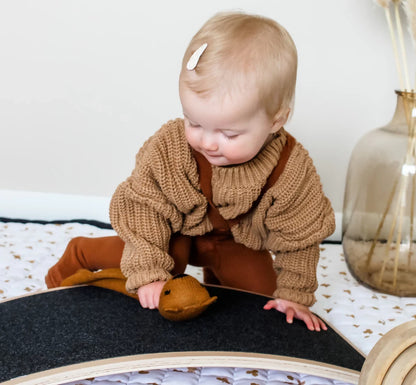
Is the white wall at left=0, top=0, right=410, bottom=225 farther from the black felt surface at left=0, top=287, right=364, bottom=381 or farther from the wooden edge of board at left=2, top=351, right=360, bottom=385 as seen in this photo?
the wooden edge of board at left=2, top=351, right=360, bottom=385

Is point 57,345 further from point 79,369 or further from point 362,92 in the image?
point 362,92

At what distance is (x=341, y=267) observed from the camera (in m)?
1.78

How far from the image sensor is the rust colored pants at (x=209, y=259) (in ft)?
4.40

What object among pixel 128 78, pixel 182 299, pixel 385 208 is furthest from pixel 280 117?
pixel 128 78

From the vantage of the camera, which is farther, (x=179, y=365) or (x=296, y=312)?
(x=296, y=312)

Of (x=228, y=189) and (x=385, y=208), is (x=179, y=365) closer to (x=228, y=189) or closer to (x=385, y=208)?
(x=228, y=189)

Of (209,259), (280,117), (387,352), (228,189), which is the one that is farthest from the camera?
(209,259)

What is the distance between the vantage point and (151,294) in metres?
1.12

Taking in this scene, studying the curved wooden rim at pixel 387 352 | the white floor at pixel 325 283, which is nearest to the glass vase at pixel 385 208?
the white floor at pixel 325 283

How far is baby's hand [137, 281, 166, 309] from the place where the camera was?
3.67 ft

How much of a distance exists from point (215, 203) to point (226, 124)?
0.92 feet

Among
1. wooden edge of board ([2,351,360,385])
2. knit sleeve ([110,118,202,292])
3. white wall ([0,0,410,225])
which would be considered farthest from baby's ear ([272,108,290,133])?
white wall ([0,0,410,225])

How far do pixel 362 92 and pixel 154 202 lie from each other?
3.41ft

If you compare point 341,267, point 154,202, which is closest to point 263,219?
point 154,202
